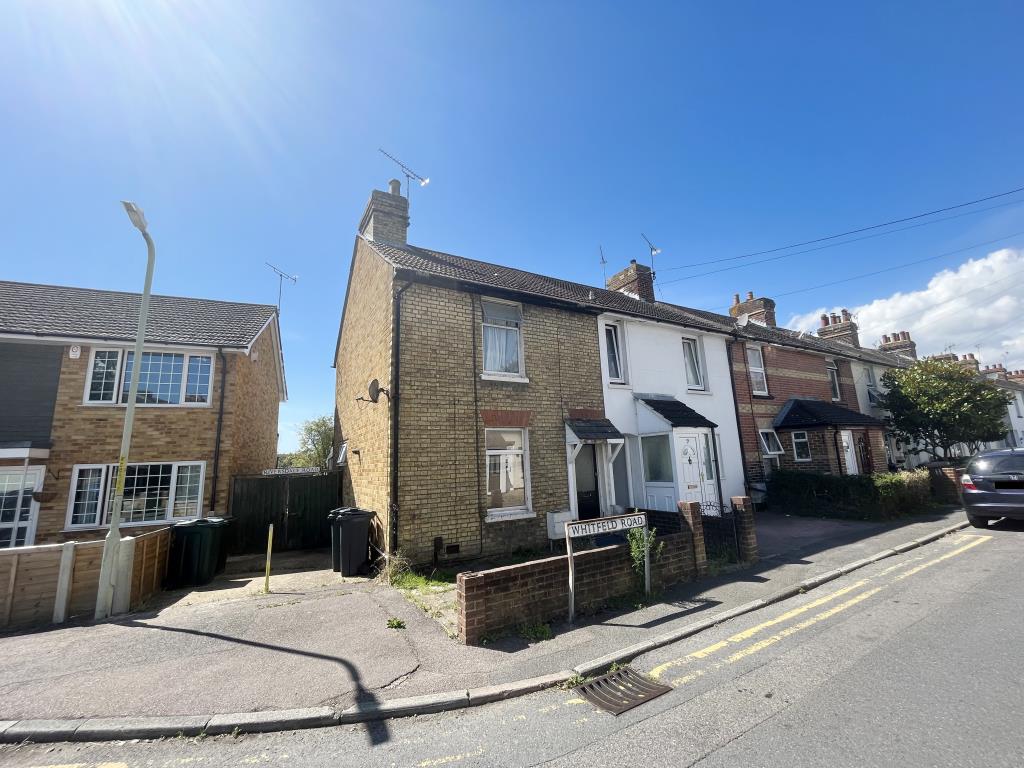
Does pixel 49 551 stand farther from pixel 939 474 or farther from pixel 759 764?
pixel 939 474

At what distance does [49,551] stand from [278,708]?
221 inches

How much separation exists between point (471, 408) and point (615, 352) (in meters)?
5.12

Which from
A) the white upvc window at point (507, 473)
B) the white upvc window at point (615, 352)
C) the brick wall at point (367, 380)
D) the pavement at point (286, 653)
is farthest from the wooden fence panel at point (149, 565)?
the white upvc window at point (615, 352)

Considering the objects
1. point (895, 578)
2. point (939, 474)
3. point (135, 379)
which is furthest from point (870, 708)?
point (939, 474)

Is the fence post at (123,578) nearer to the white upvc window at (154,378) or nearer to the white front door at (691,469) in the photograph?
the white upvc window at (154,378)

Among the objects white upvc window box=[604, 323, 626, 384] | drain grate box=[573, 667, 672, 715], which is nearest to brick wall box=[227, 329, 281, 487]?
white upvc window box=[604, 323, 626, 384]

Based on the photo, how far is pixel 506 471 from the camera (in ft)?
30.1

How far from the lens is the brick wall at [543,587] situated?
4980 mm

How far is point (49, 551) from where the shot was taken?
249 inches

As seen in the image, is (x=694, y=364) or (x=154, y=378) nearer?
(x=154, y=378)

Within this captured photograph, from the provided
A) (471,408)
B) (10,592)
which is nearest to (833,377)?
(471,408)

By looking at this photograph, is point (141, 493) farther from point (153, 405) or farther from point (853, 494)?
point (853, 494)

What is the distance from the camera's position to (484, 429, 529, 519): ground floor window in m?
8.94

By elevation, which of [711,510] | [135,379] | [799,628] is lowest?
[799,628]
